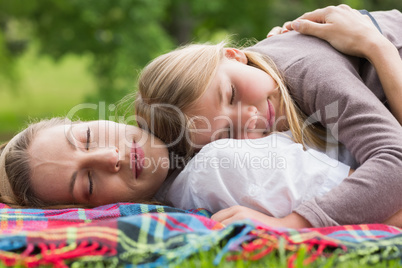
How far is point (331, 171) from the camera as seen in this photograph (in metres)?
2.14

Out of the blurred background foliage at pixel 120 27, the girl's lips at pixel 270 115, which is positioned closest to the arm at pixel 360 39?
the girl's lips at pixel 270 115

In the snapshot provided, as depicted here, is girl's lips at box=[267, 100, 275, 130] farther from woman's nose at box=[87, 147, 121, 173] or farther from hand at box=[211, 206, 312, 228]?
woman's nose at box=[87, 147, 121, 173]

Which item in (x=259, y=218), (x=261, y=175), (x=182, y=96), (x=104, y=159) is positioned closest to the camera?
(x=259, y=218)

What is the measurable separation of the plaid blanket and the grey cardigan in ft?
0.48

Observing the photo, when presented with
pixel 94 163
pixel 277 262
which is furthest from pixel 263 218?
pixel 94 163

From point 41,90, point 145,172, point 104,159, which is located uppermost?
point 104,159

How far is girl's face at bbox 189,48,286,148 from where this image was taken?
238 cm

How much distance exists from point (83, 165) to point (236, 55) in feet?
3.20

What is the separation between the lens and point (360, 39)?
8.18 feet

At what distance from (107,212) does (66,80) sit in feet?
60.9

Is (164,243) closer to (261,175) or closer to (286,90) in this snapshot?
(261,175)

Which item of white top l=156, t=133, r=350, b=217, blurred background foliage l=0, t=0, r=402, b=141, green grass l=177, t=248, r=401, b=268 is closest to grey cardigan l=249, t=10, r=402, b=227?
white top l=156, t=133, r=350, b=217

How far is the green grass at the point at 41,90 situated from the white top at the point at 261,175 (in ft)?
23.8

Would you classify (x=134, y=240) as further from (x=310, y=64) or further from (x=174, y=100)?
(x=310, y=64)
